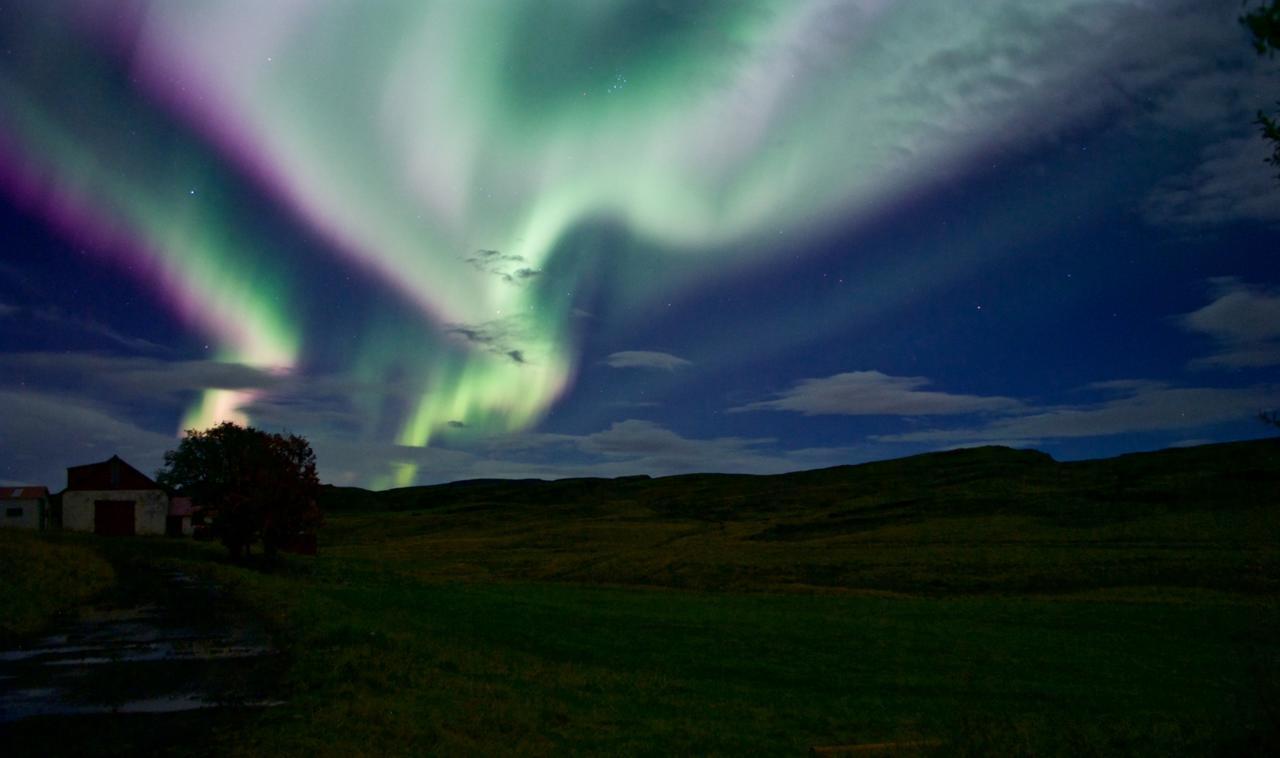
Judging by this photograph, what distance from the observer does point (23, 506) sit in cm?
11162

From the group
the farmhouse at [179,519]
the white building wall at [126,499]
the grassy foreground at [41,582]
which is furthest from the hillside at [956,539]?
the white building wall at [126,499]

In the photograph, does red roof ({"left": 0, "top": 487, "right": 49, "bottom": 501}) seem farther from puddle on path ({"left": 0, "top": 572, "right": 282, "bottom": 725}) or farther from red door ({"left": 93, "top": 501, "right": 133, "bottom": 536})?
puddle on path ({"left": 0, "top": 572, "right": 282, "bottom": 725})

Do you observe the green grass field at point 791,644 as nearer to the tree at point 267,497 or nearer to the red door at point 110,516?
the tree at point 267,497

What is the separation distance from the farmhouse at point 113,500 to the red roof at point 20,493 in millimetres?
6275

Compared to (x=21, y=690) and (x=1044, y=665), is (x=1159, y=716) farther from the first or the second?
(x=21, y=690)

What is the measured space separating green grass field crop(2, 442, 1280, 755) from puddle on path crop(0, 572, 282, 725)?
1272mm

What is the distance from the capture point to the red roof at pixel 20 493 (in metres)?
111

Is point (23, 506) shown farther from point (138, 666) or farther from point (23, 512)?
point (138, 666)

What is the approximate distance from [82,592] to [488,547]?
7509 centimetres

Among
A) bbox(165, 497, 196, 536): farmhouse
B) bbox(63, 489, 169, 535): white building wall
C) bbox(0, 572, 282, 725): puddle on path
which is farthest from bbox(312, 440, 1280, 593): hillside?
bbox(0, 572, 282, 725): puddle on path

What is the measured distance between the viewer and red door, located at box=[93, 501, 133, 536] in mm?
110812

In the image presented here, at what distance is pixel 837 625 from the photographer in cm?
3975

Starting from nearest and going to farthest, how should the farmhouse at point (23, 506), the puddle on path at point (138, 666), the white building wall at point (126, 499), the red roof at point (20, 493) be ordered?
1. the puddle on path at point (138, 666)
2. the white building wall at point (126, 499)
3. the farmhouse at point (23, 506)
4. the red roof at point (20, 493)

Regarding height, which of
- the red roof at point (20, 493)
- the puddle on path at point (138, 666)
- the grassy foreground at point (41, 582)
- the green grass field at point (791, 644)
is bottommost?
the green grass field at point (791, 644)
